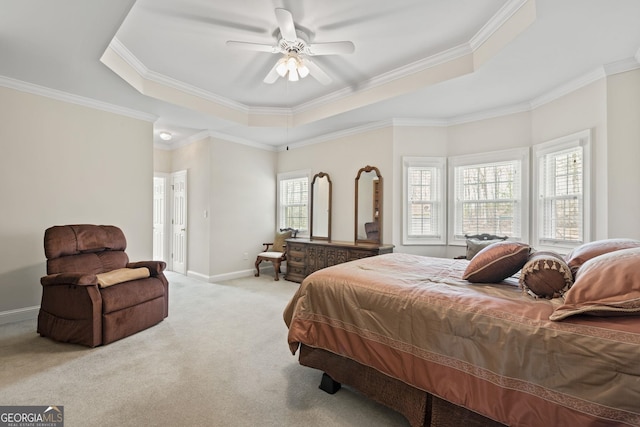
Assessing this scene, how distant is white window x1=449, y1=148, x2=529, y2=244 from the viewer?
3.85m

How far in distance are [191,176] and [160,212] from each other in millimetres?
1378

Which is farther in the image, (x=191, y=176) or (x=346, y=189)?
(x=191, y=176)

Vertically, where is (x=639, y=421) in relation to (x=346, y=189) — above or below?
below

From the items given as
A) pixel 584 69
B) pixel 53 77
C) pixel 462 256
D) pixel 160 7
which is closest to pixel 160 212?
pixel 53 77

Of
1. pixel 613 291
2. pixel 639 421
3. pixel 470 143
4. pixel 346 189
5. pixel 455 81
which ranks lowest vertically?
pixel 639 421

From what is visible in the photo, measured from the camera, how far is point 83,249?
122 inches

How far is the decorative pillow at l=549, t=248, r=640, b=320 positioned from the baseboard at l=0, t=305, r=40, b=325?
496 cm

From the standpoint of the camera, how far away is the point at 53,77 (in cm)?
320

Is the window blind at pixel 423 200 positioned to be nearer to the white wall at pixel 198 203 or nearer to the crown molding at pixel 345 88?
the crown molding at pixel 345 88

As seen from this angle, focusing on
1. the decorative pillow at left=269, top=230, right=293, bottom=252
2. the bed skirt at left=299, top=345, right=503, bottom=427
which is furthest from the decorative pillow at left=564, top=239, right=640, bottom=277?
the decorative pillow at left=269, top=230, right=293, bottom=252

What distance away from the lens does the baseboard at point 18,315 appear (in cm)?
315

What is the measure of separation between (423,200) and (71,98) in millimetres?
5149

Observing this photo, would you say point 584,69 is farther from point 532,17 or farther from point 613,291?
point 613,291

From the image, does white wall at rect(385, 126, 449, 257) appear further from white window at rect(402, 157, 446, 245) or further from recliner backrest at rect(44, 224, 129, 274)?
recliner backrest at rect(44, 224, 129, 274)
